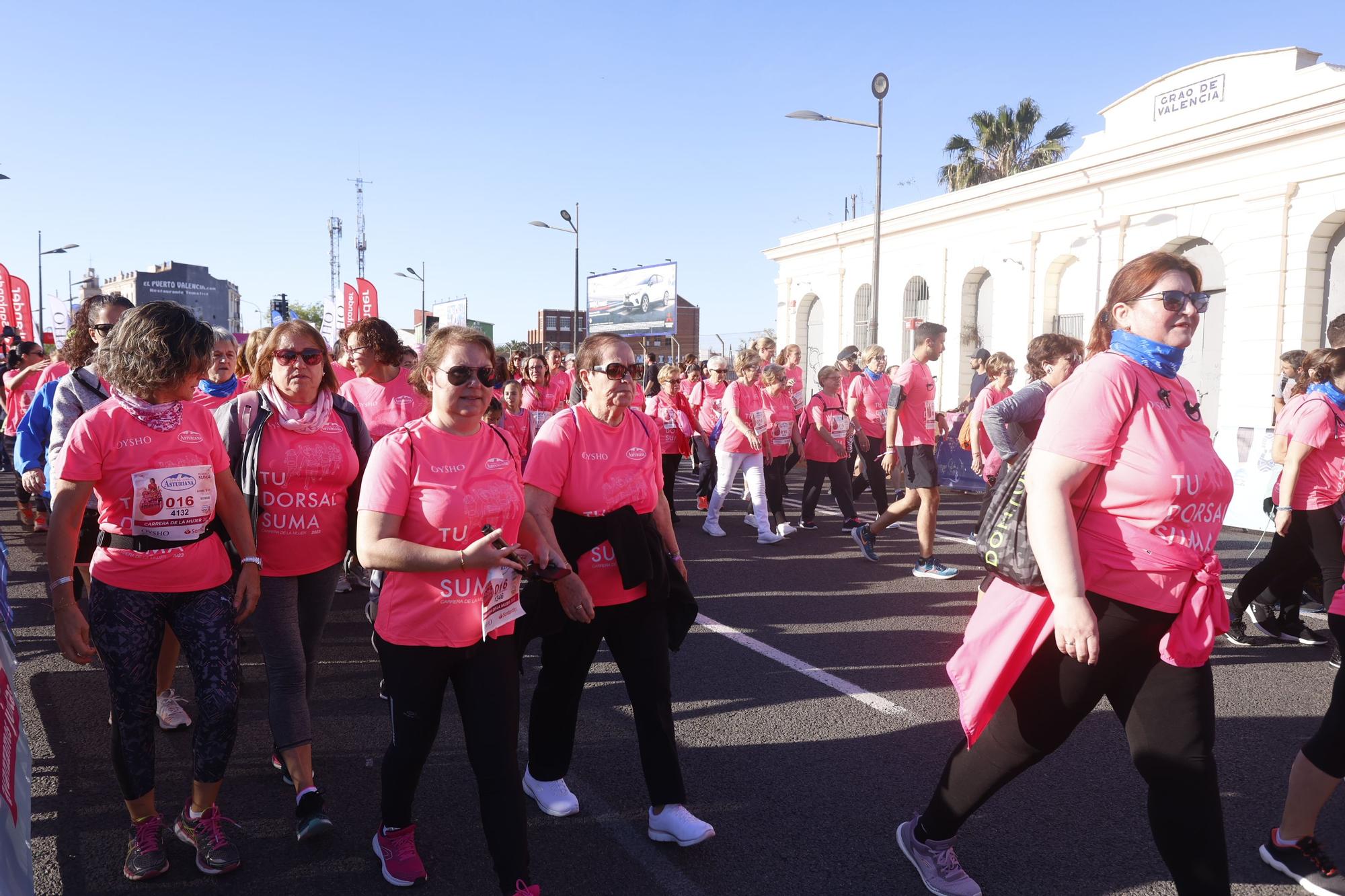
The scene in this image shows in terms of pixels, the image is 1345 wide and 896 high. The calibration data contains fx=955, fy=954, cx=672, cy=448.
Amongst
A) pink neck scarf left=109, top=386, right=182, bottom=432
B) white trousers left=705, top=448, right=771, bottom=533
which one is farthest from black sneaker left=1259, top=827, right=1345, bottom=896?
white trousers left=705, top=448, right=771, bottom=533

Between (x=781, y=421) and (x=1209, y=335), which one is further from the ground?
(x=1209, y=335)

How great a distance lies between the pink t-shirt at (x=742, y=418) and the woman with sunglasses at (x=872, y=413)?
93 cm

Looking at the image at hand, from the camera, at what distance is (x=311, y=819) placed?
3.31 metres

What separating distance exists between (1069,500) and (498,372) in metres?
1.70

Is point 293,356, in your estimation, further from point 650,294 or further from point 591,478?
point 650,294

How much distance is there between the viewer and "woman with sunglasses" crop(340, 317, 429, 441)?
16.6 ft

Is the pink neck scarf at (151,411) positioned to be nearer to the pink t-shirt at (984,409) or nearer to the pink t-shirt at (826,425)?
the pink t-shirt at (984,409)

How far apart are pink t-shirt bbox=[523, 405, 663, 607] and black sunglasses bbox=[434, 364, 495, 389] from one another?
421 mm

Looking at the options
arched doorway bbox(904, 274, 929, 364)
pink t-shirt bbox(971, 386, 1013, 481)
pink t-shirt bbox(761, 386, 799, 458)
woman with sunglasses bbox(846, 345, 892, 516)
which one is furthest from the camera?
arched doorway bbox(904, 274, 929, 364)

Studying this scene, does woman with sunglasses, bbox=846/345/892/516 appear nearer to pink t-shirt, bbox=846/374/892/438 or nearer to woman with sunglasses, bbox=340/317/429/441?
pink t-shirt, bbox=846/374/892/438

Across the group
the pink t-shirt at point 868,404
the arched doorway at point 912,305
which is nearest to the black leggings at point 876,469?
the pink t-shirt at point 868,404

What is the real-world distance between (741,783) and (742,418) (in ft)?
19.5

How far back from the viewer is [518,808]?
8.90 feet

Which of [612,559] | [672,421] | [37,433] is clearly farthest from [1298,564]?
[37,433]
